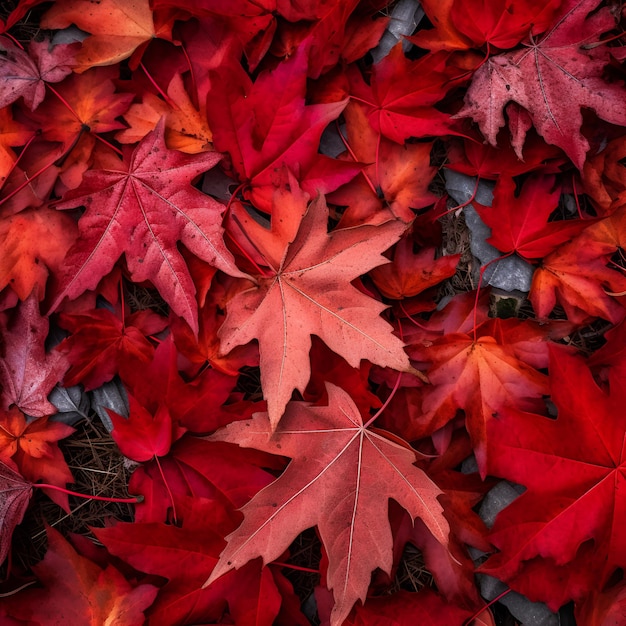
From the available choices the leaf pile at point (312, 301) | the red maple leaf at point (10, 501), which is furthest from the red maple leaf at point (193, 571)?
the red maple leaf at point (10, 501)

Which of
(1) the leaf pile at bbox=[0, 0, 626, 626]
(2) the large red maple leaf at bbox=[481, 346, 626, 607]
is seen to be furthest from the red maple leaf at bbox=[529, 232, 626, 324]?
(2) the large red maple leaf at bbox=[481, 346, 626, 607]

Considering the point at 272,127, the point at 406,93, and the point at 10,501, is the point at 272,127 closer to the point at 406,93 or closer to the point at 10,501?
the point at 406,93

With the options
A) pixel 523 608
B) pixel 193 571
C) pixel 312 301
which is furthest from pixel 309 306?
pixel 523 608

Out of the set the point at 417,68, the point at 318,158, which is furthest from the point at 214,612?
the point at 417,68

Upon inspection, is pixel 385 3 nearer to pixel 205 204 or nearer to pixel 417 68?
pixel 417 68

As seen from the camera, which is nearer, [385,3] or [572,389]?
[572,389]

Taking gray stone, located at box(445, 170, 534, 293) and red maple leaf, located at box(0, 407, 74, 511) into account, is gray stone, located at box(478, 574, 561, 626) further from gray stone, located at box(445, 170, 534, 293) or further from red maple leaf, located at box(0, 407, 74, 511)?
red maple leaf, located at box(0, 407, 74, 511)

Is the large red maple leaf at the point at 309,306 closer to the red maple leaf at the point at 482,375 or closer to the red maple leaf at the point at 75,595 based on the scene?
the red maple leaf at the point at 482,375
